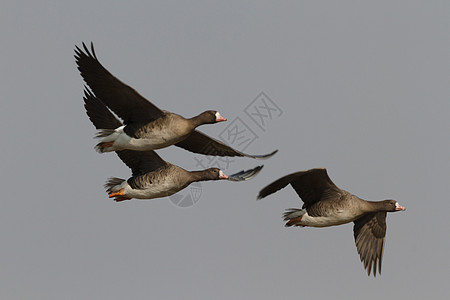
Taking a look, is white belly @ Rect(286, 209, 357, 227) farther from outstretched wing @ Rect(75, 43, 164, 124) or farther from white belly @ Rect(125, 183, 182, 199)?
outstretched wing @ Rect(75, 43, 164, 124)

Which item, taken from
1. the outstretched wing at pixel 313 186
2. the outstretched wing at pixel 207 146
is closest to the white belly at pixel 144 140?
the outstretched wing at pixel 207 146

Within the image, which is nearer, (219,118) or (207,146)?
(219,118)

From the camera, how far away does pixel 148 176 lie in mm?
19656

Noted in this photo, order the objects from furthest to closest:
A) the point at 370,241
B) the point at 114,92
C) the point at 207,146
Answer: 1. the point at 207,146
2. the point at 370,241
3. the point at 114,92

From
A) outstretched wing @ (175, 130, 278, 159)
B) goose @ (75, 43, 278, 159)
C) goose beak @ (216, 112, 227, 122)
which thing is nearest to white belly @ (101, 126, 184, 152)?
goose @ (75, 43, 278, 159)

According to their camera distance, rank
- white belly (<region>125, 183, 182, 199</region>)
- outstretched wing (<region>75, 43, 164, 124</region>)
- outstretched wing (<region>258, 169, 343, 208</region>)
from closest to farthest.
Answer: outstretched wing (<region>75, 43, 164, 124</region>)
outstretched wing (<region>258, 169, 343, 208</region>)
white belly (<region>125, 183, 182, 199</region>)

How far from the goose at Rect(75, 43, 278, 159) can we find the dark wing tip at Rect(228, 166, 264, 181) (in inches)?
96.7

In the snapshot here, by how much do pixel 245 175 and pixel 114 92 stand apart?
4.45m

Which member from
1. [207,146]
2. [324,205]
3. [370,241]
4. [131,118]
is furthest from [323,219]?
[131,118]

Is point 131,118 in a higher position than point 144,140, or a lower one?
higher

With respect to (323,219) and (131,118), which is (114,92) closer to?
(131,118)

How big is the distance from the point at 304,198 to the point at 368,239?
6.14ft

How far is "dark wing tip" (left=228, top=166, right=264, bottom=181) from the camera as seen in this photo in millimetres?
20734

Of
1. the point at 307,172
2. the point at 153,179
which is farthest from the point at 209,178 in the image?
the point at 307,172
